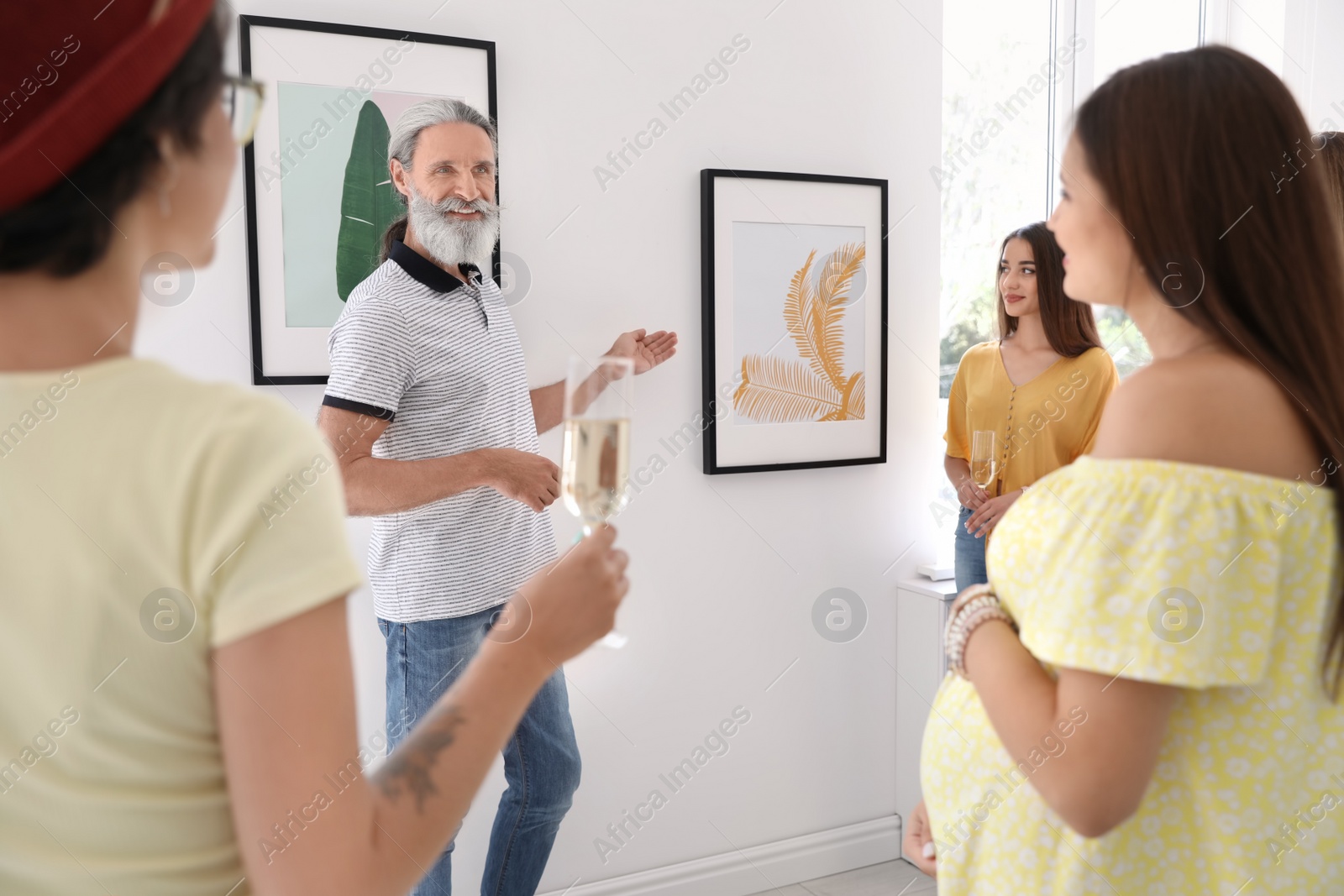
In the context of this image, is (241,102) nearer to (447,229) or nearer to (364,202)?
(447,229)

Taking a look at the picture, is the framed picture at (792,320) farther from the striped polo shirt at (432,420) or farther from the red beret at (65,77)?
the red beret at (65,77)

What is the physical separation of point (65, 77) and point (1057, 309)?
282 cm

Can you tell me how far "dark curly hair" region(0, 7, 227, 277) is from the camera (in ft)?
1.88

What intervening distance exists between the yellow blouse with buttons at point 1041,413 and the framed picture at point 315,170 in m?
1.79

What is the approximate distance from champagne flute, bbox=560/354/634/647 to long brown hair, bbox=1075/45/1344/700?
58 cm

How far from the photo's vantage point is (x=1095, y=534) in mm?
961

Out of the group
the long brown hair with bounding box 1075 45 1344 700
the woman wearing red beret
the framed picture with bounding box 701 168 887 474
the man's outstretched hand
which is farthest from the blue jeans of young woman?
the woman wearing red beret

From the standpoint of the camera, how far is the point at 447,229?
2191 mm

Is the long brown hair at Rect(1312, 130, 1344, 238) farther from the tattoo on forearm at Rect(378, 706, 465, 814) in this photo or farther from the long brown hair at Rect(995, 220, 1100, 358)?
the tattoo on forearm at Rect(378, 706, 465, 814)

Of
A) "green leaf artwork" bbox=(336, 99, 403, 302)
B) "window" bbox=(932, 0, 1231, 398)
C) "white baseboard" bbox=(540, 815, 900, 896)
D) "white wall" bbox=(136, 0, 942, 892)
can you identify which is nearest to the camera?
"green leaf artwork" bbox=(336, 99, 403, 302)

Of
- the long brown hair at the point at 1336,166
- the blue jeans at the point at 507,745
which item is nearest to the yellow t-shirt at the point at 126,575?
the blue jeans at the point at 507,745

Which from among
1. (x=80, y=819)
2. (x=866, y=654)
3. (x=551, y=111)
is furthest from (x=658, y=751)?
(x=80, y=819)

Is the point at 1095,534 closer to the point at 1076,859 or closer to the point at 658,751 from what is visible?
the point at 1076,859

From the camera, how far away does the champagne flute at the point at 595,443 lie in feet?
3.38
